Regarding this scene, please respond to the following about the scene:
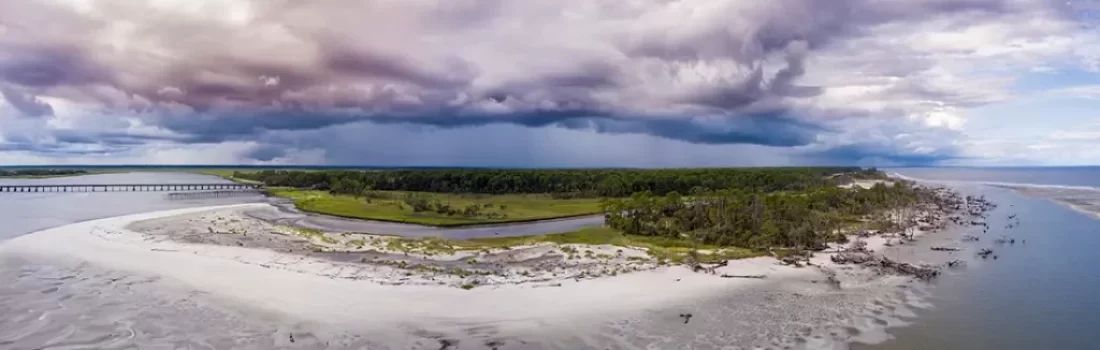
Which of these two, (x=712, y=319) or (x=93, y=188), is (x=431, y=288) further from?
(x=93, y=188)

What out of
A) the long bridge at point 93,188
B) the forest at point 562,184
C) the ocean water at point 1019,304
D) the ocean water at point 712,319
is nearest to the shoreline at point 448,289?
the ocean water at point 712,319

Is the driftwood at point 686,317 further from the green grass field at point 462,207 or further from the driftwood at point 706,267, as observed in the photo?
the green grass field at point 462,207

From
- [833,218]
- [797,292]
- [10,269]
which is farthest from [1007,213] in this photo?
[10,269]

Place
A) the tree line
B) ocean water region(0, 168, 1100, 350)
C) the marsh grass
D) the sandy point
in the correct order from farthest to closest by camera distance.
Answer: the tree line, the marsh grass, the sandy point, ocean water region(0, 168, 1100, 350)

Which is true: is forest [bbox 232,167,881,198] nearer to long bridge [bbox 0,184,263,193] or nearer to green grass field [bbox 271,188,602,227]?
green grass field [bbox 271,188,602,227]

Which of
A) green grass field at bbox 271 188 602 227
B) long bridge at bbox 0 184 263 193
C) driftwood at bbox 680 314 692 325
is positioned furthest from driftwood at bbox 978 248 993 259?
long bridge at bbox 0 184 263 193
